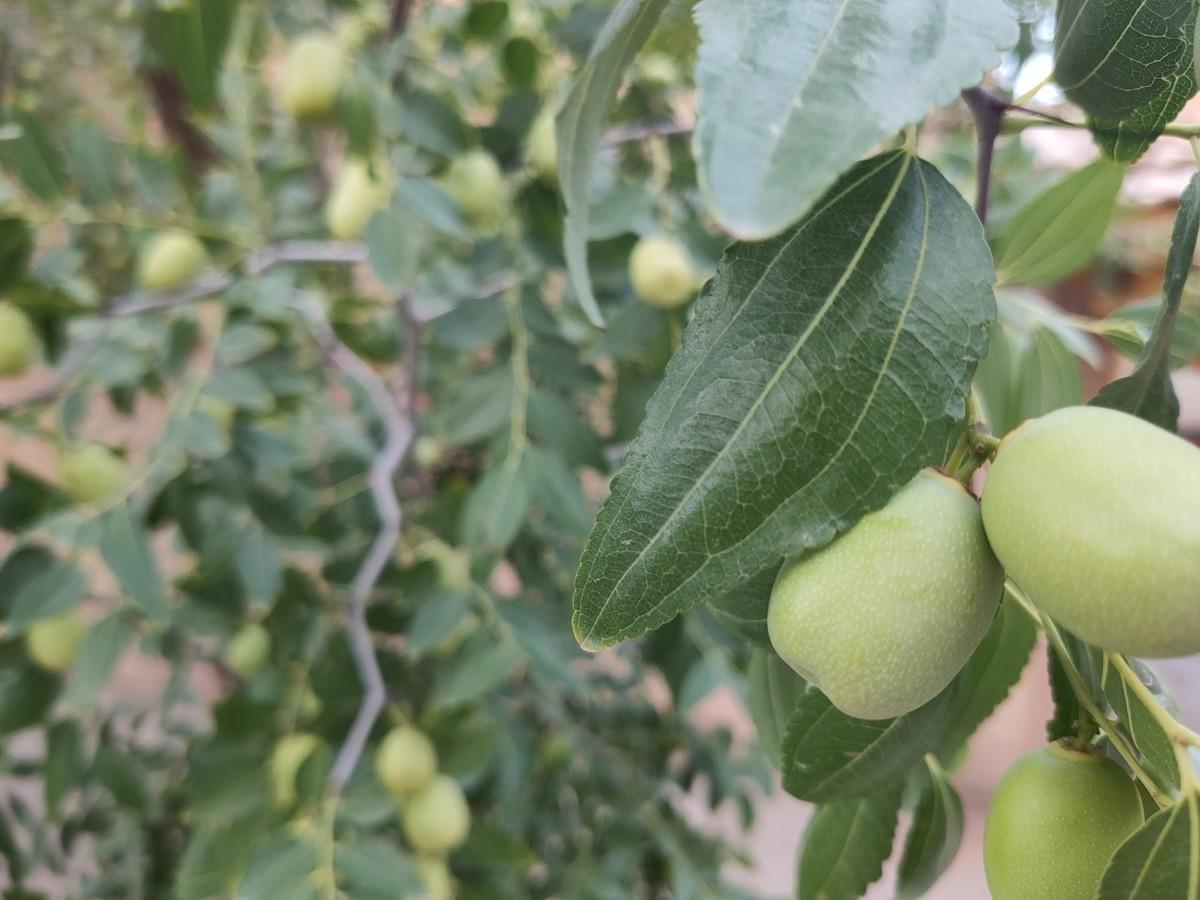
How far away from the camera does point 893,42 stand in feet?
0.59

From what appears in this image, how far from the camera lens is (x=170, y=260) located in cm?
71

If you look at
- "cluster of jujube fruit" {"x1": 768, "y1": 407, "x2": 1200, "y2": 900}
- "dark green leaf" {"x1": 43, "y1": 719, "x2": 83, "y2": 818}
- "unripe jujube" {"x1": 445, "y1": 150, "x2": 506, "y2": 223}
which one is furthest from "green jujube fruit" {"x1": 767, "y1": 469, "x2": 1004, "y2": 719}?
"dark green leaf" {"x1": 43, "y1": 719, "x2": 83, "y2": 818}

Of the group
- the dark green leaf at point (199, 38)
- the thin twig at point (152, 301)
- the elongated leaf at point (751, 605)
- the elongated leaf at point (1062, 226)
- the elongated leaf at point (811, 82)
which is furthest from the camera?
the thin twig at point (152, 301)

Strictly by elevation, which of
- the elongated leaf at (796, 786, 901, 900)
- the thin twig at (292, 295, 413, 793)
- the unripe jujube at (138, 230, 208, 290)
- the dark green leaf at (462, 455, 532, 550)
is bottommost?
the thin twig at (292, 295, 413, 793)

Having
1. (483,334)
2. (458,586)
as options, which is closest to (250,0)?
(483,334)

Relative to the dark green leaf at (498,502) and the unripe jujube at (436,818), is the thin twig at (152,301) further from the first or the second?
the unripe jujube at (436,818)

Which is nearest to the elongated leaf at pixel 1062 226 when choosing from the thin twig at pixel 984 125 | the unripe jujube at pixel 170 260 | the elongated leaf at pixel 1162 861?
the thin twig at pixel 984 125

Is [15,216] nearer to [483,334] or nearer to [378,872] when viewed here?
[483,334]

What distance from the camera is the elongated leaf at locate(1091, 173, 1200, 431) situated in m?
0.23

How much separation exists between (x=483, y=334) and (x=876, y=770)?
48 centimetres

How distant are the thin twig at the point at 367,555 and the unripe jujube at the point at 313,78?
186mm

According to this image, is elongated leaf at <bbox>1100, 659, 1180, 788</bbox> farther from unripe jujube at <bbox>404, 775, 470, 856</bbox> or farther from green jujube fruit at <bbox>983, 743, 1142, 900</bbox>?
unripe jujube at <bbox>404, 775, 470, 856</bbox>

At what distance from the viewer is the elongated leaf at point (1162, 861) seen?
0.19 m

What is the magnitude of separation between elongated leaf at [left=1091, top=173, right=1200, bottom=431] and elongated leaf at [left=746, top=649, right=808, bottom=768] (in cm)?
15
